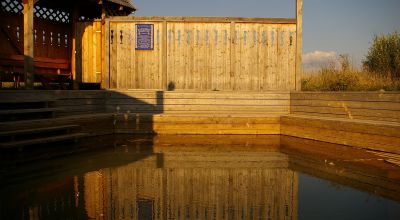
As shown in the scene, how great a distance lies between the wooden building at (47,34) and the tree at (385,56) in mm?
8966

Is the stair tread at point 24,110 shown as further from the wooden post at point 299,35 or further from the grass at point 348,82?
the grass at point 348,82

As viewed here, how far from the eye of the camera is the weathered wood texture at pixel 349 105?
23.1ft

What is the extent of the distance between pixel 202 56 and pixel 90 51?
356 cm

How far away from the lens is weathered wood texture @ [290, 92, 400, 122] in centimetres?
703

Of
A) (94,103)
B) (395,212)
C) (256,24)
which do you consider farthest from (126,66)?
(395,212)

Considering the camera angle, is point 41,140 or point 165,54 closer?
point 41,140

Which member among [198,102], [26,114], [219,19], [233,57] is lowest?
[26,114]

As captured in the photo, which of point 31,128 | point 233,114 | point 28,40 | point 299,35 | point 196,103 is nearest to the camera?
point 31,128

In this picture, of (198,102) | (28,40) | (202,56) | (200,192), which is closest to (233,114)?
(198,102)

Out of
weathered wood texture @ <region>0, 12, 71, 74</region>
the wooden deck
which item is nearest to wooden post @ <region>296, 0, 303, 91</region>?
the wooden deck

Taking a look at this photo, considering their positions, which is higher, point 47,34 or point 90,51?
point 47,34

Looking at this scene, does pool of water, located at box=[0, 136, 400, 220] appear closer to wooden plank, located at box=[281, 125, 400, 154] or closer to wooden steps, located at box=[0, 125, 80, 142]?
wooden plank, located at box=[281, 125, 400, 154]

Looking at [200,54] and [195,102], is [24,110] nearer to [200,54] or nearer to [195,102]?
[195,102]

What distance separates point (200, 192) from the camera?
439 cm
